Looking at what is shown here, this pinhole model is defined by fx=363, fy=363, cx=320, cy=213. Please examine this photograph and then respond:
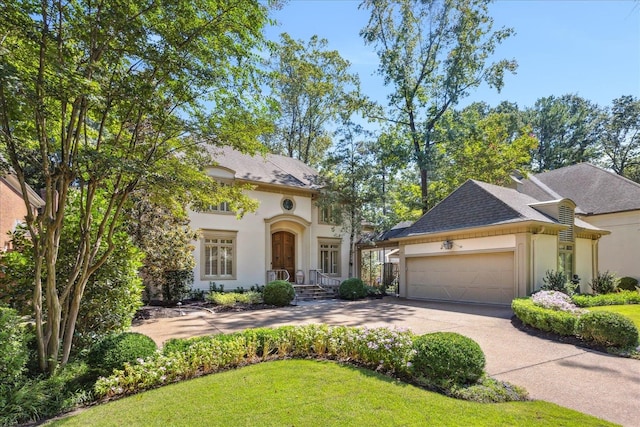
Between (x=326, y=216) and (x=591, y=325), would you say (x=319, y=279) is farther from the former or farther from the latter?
(x=591, y=325)

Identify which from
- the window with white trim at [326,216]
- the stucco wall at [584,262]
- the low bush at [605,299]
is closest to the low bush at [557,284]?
the low bush at [605,299]

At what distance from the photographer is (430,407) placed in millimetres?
4102

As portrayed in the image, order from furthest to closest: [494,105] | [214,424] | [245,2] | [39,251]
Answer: [494,105], [245,2], [39,251], [214,424]

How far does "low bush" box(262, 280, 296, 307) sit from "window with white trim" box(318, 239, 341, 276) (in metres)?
5.71

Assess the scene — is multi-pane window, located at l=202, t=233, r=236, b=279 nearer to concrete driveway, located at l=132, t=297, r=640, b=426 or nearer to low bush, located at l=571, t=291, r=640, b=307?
concrete driveway, located at l=132, t=297, r=640, b=426

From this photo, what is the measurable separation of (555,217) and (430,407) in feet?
39.2

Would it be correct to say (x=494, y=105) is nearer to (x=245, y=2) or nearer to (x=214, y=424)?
(x=245, y=2)

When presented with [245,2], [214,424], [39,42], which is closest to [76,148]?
[39,42]

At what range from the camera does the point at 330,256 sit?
1950 centimetres

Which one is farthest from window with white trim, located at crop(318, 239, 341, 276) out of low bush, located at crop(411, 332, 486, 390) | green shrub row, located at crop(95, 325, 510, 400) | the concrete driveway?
→ low bush, located at crop(411, 332, 486, 390)

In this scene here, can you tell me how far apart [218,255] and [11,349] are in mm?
11768

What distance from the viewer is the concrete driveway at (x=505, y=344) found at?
4.61 metres

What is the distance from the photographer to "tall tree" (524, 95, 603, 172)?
113 ft

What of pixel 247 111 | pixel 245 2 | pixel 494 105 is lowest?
pixel 247 111
